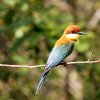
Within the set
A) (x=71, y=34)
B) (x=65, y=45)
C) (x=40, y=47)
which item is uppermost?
(x=71, y=34)

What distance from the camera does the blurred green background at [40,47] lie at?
5930mm

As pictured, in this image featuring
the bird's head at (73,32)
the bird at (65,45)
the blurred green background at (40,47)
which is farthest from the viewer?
the blurred green background at (40,47)

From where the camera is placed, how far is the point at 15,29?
6066 millimetres

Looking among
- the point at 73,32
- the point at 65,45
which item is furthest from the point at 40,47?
the point at 73,32

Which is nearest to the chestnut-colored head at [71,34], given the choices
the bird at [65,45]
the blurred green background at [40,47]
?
the bird at [65,45]

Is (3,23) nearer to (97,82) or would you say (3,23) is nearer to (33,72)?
(33,72)

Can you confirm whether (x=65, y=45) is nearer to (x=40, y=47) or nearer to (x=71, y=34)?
(x=71, y=34)

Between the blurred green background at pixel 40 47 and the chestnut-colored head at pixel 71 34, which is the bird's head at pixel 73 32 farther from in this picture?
the blurred green background at pixel 40 47

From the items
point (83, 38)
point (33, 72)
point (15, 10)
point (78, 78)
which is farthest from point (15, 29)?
point (78, 78)

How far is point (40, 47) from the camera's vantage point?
6473 millimetres

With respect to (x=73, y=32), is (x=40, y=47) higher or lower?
lower

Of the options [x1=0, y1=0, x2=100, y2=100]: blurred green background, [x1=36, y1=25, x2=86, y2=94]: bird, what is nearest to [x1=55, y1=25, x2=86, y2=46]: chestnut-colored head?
[x1=36, y1=25, x2=86, y2=94]: bird

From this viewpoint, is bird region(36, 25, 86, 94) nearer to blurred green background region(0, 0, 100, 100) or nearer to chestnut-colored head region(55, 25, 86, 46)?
chestnut-colored head region(55, 25, 86, 46)

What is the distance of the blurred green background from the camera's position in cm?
593
